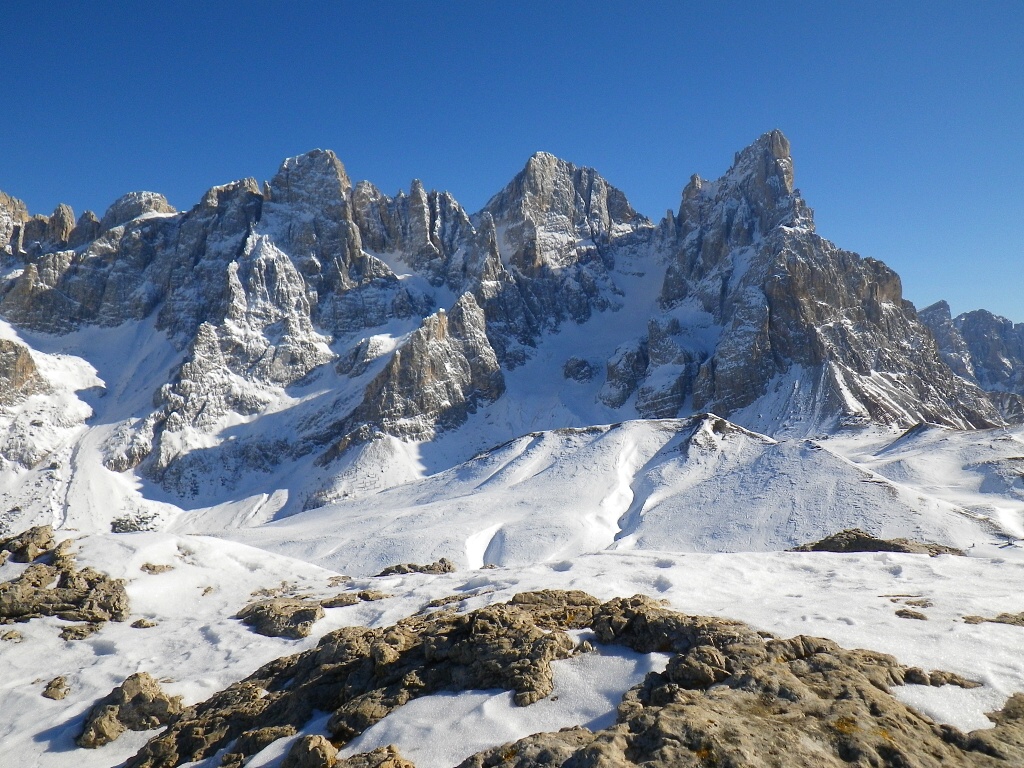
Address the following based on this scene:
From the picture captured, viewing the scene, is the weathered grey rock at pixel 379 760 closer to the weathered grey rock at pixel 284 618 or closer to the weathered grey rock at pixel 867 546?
the weathered grey rock at pixel 284 618

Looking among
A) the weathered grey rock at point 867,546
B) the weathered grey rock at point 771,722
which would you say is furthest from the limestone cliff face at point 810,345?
the weathered grey rock at point 771,722

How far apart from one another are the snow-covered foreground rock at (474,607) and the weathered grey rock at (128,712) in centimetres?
24

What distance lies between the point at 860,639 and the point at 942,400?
135966 millimetres

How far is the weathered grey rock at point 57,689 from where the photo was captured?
14789mm

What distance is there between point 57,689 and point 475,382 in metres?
121

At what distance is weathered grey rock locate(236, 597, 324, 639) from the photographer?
17.2 metres

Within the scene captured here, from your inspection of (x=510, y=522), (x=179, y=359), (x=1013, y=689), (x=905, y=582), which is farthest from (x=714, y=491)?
(x=179, y=359)

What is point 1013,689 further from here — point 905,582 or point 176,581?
point 176,581

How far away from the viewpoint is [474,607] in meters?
16.4

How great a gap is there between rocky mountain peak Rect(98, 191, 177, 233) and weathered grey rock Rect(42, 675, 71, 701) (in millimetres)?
178952

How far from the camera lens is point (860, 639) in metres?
11.0

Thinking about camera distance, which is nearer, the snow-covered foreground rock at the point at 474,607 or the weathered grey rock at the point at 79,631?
the snow-covered foreground rock at the point at 474,607

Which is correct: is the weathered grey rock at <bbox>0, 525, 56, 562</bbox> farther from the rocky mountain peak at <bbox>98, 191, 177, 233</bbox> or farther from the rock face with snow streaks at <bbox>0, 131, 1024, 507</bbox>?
the rocky mountain peak at <bbox>98, 191, 177, 233</bbox>

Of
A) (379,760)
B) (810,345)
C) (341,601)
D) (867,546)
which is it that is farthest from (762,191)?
(379,760)
